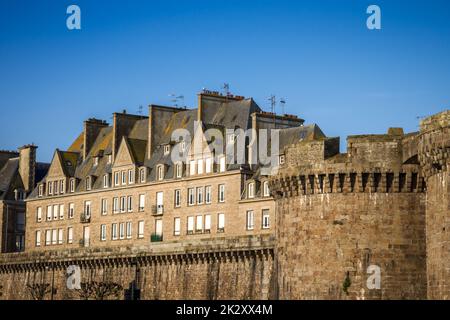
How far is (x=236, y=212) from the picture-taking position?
4638 inches

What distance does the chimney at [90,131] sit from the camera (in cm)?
13975

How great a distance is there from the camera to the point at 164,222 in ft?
414

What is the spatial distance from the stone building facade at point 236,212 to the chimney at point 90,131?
142mm

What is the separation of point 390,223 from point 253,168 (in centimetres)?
5240

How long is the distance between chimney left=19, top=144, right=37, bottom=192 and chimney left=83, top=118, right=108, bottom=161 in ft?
27.2

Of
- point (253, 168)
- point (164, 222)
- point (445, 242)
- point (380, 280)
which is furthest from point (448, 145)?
point (164, 222)

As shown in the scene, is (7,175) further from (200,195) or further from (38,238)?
(200,195)

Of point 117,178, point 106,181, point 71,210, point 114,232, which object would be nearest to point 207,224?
point 114,232

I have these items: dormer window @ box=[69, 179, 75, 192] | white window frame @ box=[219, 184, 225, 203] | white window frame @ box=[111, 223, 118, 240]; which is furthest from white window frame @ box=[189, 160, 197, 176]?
dormer window @ box=[69, 179, 75, 192]

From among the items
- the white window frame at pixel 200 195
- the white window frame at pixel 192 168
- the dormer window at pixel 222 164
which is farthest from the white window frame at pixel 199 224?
the dormer window at pixel 222 164
